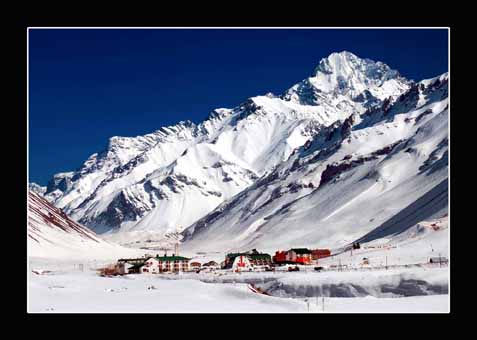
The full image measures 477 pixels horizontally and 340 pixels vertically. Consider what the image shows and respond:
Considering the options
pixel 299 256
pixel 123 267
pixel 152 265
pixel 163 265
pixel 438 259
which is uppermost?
pixel 438 259

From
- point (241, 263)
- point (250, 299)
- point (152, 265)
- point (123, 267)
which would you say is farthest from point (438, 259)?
point (123, 267)

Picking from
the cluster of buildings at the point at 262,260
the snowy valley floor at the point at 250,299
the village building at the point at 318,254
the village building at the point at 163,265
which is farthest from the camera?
the village building at the point at 318,254

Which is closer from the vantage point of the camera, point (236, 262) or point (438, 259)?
point (438, 259)

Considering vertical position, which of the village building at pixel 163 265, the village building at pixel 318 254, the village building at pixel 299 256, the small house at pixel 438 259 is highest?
the small house at pixel 438 259

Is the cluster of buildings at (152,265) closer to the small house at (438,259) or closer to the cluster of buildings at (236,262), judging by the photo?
the cluster of buildings at (236,262)

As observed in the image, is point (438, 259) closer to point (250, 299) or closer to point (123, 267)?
point (250, 299)

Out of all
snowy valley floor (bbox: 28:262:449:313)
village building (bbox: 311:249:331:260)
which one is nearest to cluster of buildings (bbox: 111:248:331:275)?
village building (bbox: 311:249:331:260)

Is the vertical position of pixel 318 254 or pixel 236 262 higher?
pixel 236 262

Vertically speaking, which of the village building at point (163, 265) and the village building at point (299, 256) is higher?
the village building at point (299, 256)

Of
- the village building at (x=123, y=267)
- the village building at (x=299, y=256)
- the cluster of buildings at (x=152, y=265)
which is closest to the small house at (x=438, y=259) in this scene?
the village building at (x=299, y=256)

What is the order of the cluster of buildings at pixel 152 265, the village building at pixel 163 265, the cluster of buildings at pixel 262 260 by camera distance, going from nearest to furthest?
the cluster of buildings at pixel 262 260 < the cluster of buildings at pixel 152 265 < the village building at pixel 163 265

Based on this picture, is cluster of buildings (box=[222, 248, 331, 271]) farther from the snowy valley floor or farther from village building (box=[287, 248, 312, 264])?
the snowy valley floor
